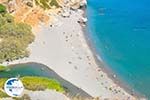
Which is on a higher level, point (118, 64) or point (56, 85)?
point (118, 64)

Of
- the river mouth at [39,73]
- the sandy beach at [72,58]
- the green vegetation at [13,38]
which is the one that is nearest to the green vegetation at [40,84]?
the river mouth at [39,73]

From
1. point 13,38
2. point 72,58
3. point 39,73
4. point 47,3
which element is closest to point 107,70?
point 72,58

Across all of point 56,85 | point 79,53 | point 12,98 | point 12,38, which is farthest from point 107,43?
point 12,98

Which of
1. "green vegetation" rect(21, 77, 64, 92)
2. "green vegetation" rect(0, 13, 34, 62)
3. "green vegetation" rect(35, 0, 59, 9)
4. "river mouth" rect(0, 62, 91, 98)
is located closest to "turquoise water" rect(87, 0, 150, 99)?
"green vegetation" rect(35, 0, 59, 9)

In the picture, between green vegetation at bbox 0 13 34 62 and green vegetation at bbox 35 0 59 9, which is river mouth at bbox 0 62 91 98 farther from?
green vegetation at bbox 35 0 59 9

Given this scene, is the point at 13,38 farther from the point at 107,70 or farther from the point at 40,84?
the point at 40,84

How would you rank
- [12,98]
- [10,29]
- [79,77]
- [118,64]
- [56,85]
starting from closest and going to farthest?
[12,98], [56,85], [79,77], [118,64], [10,29]

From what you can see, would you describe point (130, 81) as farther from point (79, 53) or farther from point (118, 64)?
point (79, 53)
